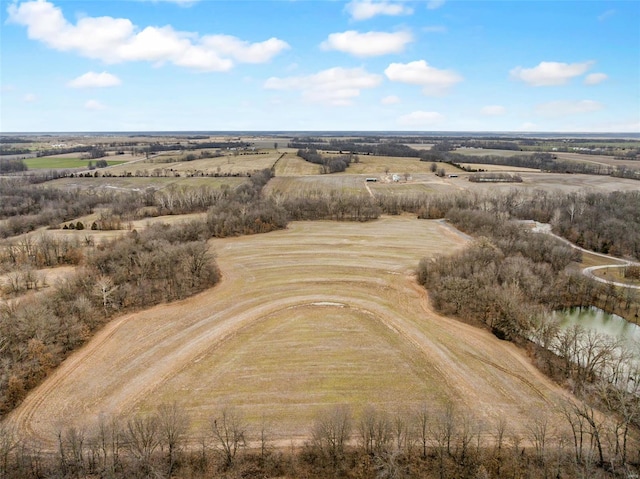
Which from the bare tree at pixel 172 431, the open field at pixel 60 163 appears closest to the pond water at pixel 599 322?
the bare tree at pixel 172 431

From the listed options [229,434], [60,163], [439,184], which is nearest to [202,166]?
[60,163]

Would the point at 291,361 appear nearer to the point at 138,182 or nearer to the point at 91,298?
the point at 91,298

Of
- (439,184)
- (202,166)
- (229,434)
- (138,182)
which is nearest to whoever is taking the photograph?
(229,434)

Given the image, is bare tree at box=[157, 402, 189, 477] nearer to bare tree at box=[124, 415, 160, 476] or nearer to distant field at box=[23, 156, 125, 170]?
bare tree at box=[124, 415, 160, 476]

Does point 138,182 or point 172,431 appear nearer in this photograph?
point 172,431

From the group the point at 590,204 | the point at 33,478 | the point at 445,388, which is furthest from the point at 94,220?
the point at 590,204

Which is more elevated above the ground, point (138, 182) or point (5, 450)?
point (138, 182)

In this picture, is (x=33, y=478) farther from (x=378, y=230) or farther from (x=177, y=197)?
(x=177, y=197)
